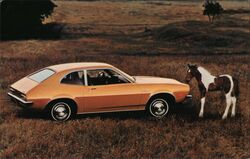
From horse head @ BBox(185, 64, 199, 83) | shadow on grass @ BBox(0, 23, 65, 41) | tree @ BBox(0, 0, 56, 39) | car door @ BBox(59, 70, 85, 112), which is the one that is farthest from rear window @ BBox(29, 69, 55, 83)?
shadow on grass @ BBox(0, 23, 65, 41)

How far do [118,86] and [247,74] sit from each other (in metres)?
11.1

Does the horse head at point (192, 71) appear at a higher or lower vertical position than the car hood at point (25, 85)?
higher

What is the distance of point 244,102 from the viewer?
49.1 ft

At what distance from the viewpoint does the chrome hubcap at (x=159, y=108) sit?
1289 centimetres

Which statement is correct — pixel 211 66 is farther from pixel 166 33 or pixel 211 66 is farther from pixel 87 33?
pixel 87 33

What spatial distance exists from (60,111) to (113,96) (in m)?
1.44

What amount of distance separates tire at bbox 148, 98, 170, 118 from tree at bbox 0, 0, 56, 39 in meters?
39.9

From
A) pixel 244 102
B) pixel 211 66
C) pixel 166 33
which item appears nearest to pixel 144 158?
pixel 244 102

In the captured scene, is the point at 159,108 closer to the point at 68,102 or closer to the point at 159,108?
the point at 159,108

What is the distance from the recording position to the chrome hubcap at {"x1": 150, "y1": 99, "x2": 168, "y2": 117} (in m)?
12.9

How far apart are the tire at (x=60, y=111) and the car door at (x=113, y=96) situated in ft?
1.55

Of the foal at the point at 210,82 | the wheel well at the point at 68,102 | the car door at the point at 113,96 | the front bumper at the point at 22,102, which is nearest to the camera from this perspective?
the front bumper at the point at 22,102

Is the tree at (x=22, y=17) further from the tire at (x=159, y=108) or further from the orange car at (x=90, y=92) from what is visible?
the tire at (x=159, y=108)

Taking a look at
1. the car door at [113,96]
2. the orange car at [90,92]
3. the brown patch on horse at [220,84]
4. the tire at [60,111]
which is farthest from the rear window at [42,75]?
the brown patch on horse at [220,84]
